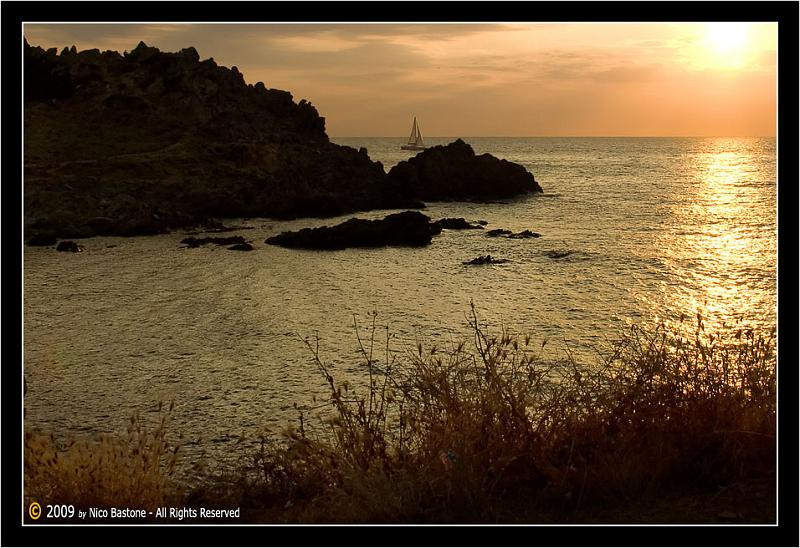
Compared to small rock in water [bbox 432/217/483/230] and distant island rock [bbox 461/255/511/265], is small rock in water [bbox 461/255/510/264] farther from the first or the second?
small rock in water [bbox 432/217/483/230]

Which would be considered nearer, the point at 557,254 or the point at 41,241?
the point at 41,241

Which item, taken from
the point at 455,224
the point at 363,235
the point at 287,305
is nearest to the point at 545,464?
the point at 287,305

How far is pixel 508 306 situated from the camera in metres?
19.5

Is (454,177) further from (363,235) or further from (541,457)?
(541,457)

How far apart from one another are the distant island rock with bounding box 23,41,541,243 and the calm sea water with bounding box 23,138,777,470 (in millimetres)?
3421

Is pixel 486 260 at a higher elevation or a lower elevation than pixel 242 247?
lower

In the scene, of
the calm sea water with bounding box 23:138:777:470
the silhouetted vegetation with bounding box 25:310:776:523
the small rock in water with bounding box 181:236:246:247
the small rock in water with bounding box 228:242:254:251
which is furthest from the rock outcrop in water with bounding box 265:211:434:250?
the silhouetted vegetation with bounding box 25:310:776:523

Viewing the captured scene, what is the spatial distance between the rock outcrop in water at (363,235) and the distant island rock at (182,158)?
22.6ft

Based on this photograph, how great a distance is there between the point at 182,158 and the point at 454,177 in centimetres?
1968

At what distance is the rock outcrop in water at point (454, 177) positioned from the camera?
52875 millimetres

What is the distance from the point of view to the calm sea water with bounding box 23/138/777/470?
477 inches

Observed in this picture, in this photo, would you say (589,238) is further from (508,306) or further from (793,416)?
A: (793,416)

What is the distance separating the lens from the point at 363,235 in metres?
30.2
